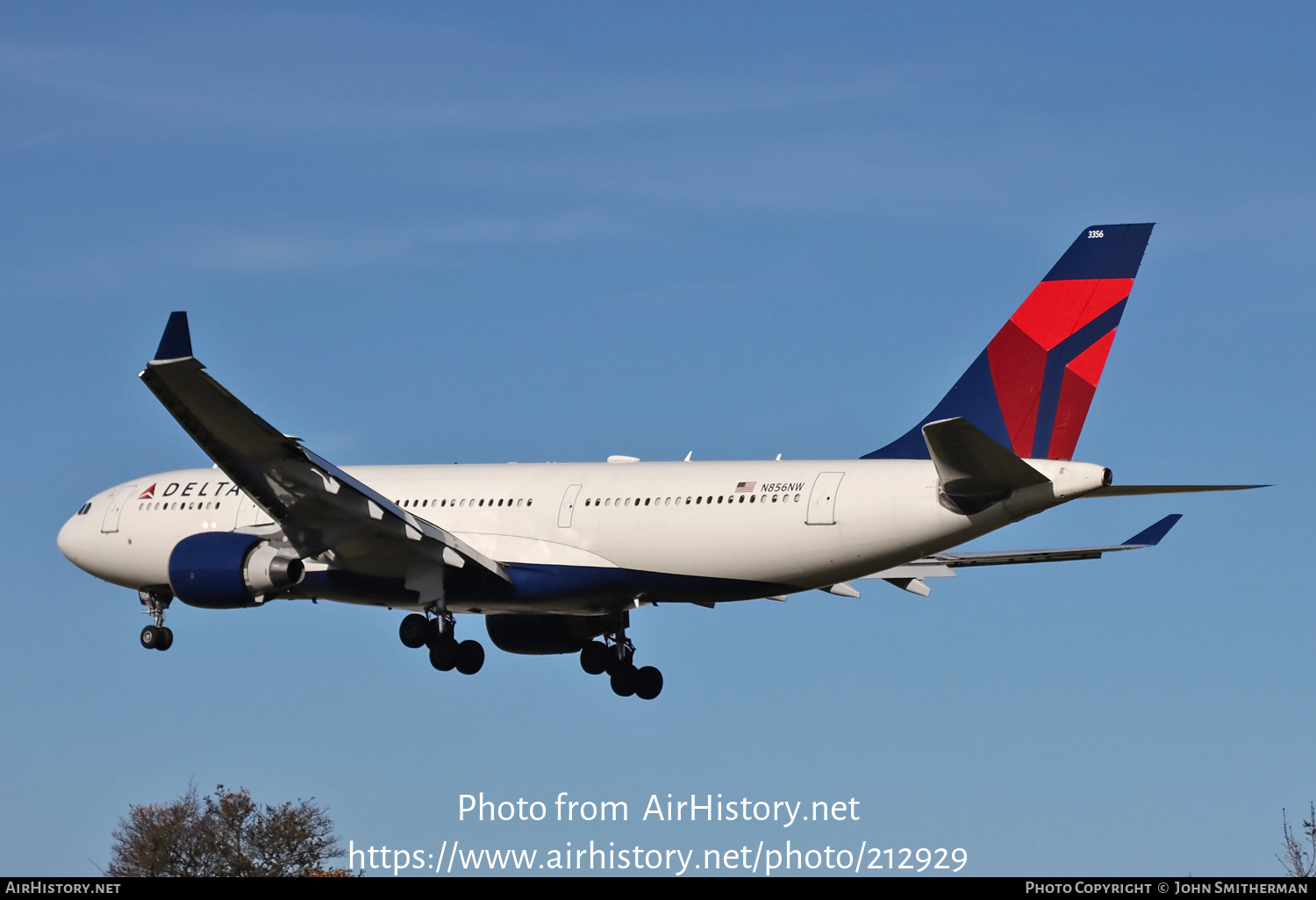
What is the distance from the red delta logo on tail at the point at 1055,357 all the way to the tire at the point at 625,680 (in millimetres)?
8880

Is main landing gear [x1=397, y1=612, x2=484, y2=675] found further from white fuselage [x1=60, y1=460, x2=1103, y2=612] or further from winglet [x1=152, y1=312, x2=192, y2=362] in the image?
winglet [x1=152, y1=312, x2=192, y2=362]

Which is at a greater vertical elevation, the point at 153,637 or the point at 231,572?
the point at 153,637

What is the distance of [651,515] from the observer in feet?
119

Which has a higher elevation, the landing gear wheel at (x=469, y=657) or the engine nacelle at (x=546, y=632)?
the engine nacelle at (x=546, y=632)

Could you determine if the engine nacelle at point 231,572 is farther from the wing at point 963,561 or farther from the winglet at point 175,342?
the wing at point 963,561

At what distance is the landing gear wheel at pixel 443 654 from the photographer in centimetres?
3853

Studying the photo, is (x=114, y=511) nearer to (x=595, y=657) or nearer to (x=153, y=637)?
(x=153, y=637)

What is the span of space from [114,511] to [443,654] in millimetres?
8958

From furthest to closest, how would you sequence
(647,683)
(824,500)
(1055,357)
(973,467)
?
(647,683) < (1055,357) < (824,500) < (973,467)

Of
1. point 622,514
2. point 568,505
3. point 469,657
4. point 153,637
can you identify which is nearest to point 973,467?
point 622,514

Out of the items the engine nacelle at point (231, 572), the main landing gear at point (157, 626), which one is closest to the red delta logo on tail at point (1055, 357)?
the engine nacelle at point (231, 572)
